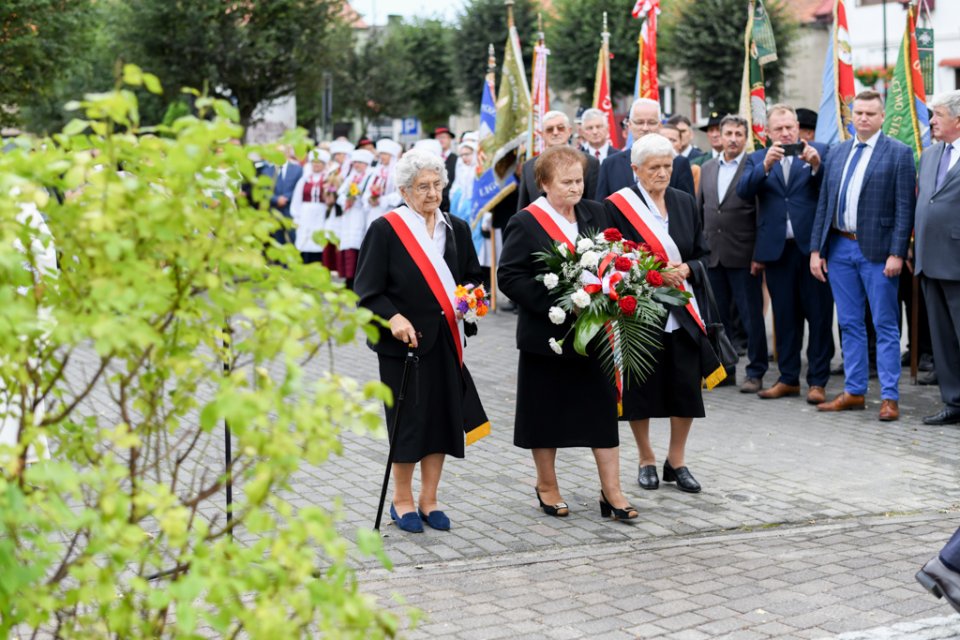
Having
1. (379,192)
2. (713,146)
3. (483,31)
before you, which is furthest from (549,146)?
(483,31)

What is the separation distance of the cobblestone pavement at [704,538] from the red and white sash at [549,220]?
2.54ft

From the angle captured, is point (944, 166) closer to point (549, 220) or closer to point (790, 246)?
point (790, 246)

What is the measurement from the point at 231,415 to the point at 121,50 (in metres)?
33.3

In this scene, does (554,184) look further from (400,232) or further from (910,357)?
(910,357)

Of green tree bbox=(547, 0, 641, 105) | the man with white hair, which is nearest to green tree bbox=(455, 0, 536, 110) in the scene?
green tree bbox=(547, 0, 641, 105)

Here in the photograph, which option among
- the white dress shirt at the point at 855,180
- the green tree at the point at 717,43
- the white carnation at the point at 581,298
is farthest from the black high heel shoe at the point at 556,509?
the green tree at the point at 717,43

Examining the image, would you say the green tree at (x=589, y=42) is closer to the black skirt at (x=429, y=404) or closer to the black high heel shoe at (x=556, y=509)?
the black high heel shoe at (x=556, y=509)

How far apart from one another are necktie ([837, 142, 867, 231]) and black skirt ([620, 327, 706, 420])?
112 inches

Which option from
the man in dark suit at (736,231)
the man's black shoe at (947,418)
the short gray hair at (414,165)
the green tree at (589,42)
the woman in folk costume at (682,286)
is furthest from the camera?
the green tree at (589,42)

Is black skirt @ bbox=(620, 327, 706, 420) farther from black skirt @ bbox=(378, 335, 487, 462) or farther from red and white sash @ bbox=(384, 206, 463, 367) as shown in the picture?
red and white sash @ bbox=(384, 206, 463, 367)

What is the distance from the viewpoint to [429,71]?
5462cm

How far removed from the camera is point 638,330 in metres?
6.48

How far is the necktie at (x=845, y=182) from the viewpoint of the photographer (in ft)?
31.0

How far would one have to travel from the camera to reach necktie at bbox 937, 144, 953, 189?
9.01m
